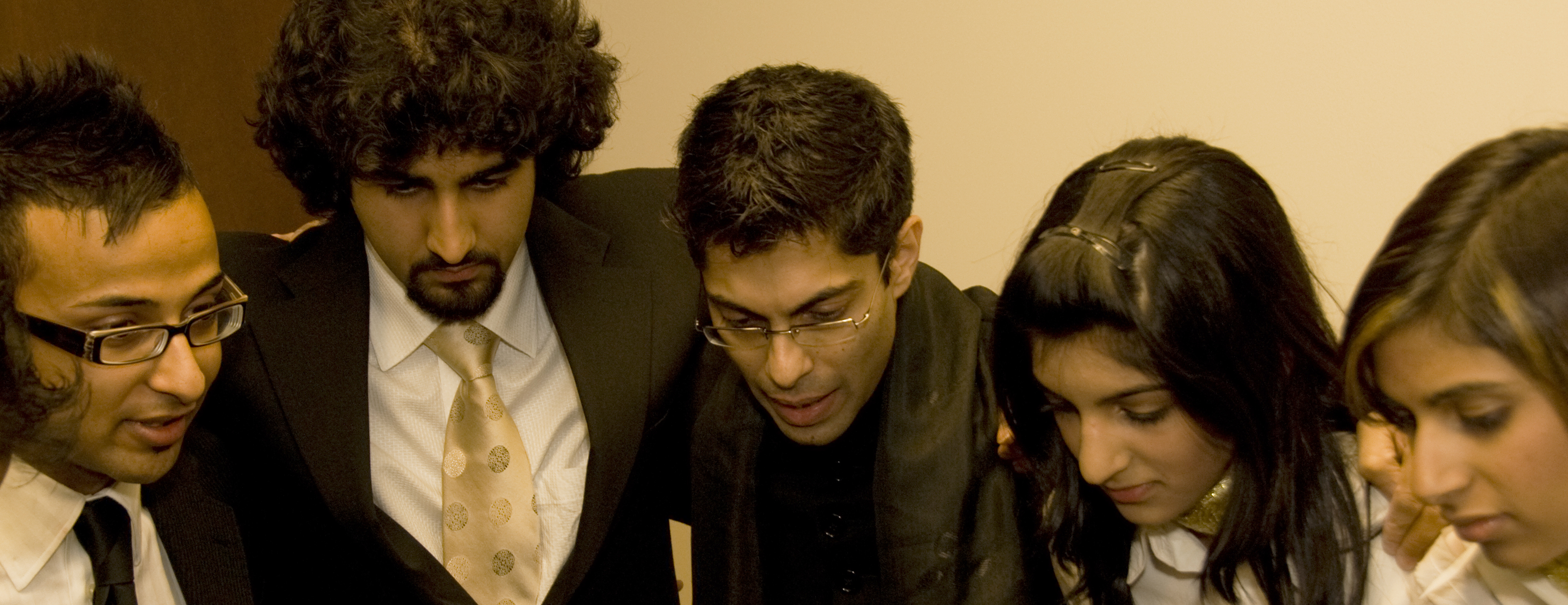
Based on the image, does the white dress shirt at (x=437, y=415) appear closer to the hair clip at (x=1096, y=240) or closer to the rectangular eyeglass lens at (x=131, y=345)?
the rectangular eyeglass lens at (x=131, y=345)

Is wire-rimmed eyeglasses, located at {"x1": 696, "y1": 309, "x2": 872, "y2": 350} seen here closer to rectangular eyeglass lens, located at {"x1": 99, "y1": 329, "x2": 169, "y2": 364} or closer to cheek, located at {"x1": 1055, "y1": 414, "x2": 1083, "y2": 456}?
cheek, located at {"x1": 1055, "y1": 414, "x2": 1083, "y2": 456}

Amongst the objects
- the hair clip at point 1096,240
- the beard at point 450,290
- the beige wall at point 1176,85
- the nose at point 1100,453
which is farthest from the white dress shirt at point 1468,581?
the beard at point 450,290

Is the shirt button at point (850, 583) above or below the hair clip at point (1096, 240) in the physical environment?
below

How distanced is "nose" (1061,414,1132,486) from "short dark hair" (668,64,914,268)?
1.43ft

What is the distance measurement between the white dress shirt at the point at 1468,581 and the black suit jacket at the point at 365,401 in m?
1.15

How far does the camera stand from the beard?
1.86 m

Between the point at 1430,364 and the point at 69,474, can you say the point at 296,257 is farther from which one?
the point at 1430,364

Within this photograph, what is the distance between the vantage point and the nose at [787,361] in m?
1.72

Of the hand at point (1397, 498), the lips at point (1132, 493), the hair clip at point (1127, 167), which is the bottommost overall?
the lips at point (1132, 493)

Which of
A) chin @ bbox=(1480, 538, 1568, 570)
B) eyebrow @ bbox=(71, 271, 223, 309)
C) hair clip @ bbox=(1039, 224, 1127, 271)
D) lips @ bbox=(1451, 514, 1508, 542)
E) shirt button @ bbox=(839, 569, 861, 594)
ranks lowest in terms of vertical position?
shirt button @ bbox=(839, 569, 861, 594)

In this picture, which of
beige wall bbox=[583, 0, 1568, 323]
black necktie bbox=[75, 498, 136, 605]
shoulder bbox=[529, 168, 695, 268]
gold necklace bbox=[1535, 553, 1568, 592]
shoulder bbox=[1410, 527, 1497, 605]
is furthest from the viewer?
shoulder bbox=[529, 168, 695, 268]

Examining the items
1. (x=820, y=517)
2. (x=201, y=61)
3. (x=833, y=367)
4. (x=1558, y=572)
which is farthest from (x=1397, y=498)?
(x=201, y=61)

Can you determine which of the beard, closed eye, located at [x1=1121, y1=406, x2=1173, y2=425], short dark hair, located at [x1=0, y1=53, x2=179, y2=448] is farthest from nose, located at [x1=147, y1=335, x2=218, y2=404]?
closed eye, located at [x1=1121, y1=406, x2=1173, y2=425]

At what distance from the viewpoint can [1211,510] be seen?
1562 millimetres
